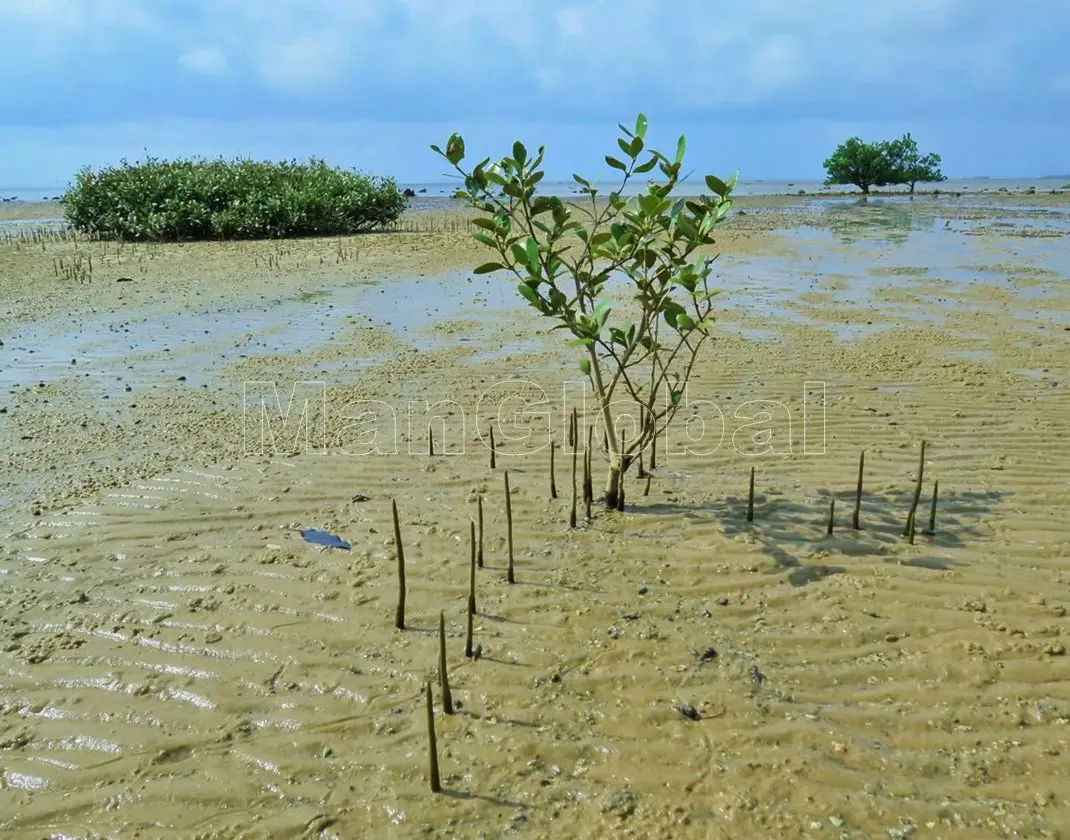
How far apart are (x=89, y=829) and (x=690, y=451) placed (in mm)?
4517

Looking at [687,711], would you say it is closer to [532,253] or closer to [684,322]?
[684,322]

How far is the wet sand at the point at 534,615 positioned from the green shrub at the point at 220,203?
56.9 feet

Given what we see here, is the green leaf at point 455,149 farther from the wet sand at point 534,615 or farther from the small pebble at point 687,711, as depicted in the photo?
the small pebble at point 687,711

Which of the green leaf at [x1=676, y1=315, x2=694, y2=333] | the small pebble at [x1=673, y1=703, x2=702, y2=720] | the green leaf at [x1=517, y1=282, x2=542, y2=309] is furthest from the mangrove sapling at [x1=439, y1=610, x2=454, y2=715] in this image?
the green leaf at [x1=676, y1=315, x2=694, y2=333]

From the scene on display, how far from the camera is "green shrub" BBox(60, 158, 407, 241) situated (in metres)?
24.2

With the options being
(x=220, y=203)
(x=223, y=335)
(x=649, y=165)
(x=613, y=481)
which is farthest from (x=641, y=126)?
(x=220, y=203)

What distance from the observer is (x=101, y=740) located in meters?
3.05

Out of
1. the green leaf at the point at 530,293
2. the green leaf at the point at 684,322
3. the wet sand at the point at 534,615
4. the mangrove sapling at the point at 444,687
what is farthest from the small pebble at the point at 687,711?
the green leaf at the point at 530,293

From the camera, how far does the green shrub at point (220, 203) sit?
2422 cm

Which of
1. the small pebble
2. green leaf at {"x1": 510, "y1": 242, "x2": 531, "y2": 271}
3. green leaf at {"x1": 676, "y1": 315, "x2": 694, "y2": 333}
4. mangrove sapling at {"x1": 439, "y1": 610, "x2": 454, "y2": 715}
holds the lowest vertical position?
the small pebble

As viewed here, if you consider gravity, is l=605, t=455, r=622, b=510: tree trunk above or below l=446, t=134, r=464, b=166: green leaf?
below

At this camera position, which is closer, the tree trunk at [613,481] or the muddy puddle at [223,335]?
the tree trunk at [613,481]

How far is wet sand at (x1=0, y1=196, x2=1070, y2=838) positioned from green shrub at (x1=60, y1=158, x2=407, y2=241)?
1734cm

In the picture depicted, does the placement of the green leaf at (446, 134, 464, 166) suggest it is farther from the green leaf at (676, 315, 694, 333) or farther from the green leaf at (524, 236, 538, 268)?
the green leaf at (676, 315, 694, 333)
